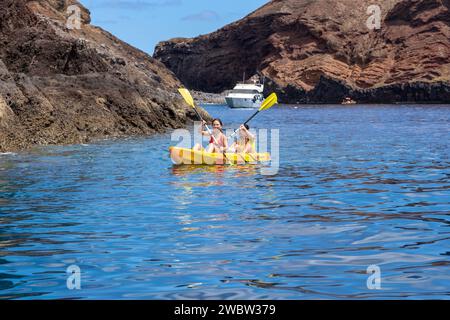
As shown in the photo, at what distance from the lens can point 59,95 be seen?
28.0 meters

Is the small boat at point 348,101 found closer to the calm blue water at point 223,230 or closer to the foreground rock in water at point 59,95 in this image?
the foreground rock in water at point 59,95

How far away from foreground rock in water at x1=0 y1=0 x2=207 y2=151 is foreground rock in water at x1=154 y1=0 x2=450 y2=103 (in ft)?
273

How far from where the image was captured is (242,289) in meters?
6.59

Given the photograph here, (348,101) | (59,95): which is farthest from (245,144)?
(348,101)

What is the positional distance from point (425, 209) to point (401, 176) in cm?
A: 490

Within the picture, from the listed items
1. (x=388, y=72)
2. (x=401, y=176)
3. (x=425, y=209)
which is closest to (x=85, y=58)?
(x=401, y=176)

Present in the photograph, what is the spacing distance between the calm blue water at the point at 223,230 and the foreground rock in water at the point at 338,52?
97.7 meters

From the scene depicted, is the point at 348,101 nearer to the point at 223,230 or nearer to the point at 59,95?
the point at 59,95

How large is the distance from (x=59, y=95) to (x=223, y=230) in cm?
1986

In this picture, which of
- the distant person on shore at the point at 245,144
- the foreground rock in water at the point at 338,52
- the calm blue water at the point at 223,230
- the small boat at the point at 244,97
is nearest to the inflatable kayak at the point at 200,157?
the calm blue water at the point at 223,230

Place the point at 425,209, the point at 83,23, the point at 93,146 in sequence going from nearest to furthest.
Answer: the point at 425,209, the point at 93,146, the point at 83,23
